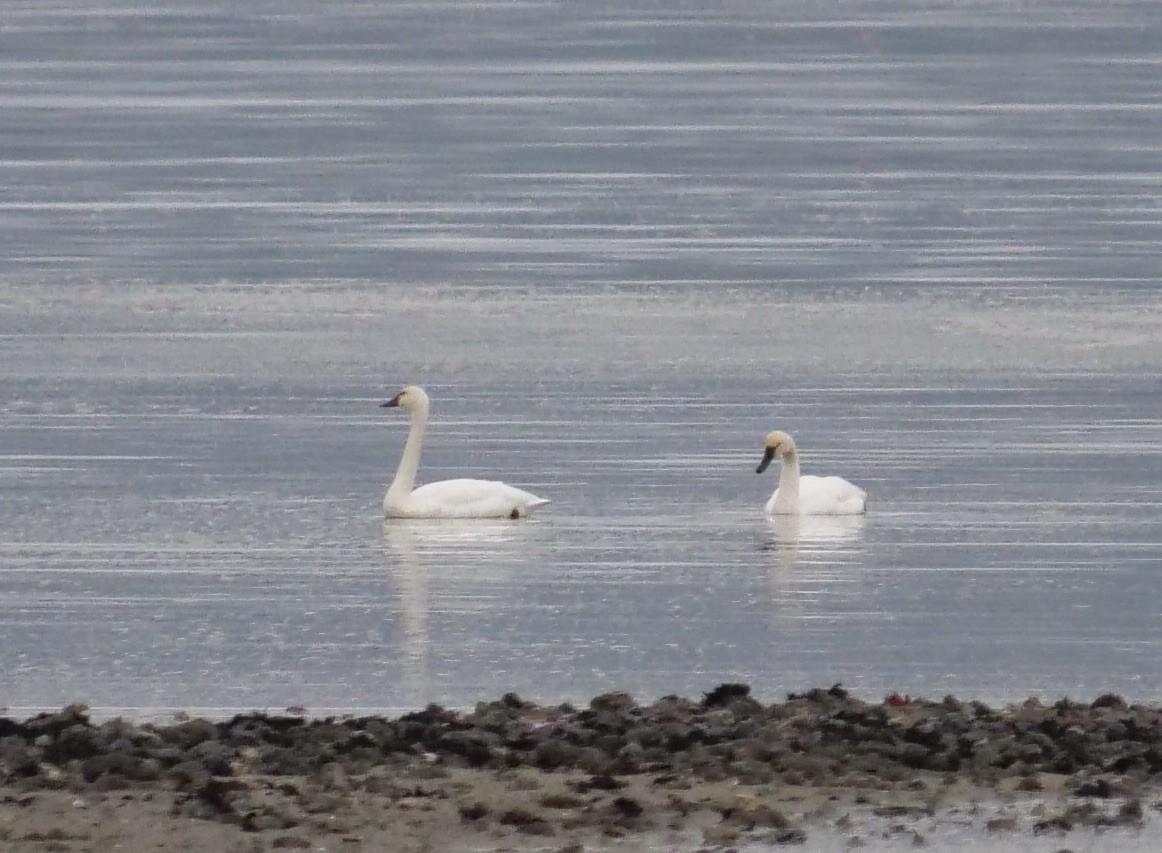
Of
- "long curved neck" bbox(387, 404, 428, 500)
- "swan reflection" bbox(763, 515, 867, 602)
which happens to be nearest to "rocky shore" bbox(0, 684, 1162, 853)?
"swan reflection" bbox(763, 515, 867, 602)

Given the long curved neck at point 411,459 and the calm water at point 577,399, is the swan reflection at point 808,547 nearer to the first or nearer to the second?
the calm water at point 577,399

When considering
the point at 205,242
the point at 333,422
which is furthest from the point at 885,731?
the point at 205,242

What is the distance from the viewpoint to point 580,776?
31.4 ft

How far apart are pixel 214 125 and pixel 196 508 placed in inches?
1250

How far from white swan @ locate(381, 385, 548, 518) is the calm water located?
144 millimetres

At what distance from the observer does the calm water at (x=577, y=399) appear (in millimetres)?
12852

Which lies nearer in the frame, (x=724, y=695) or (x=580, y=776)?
(x=580, y=776)

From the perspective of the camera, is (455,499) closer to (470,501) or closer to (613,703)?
(470,501)

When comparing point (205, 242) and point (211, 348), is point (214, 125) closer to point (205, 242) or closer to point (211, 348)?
point (205, 242)

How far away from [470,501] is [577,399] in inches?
160

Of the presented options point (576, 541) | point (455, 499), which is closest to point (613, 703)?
point (576, 541)

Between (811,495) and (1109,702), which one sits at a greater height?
(811,495)

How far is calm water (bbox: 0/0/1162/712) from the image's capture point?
1285 cm

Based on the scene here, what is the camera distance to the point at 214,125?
47.8 m
